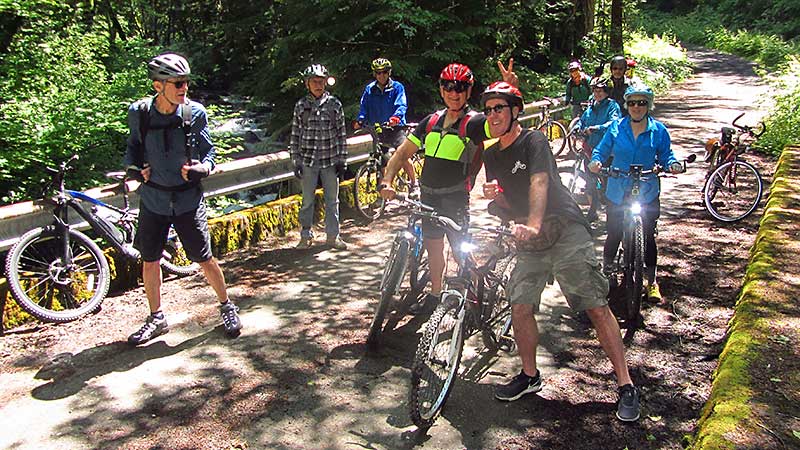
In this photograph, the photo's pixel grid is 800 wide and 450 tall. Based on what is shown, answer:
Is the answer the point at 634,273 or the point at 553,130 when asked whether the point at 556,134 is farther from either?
the point at 634,273

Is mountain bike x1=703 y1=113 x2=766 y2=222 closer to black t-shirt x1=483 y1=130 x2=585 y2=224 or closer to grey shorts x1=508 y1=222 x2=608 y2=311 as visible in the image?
grey shorts x1=508 y1=222 x2=608 y2=311

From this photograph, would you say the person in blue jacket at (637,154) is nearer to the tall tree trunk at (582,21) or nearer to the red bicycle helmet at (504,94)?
the red bicycle helmet at (504,94)

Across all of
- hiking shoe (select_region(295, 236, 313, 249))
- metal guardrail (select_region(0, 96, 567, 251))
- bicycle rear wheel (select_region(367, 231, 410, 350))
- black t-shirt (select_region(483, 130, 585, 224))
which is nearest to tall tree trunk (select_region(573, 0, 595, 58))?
metal guardrail (select_region(0, 96, 567, 251))

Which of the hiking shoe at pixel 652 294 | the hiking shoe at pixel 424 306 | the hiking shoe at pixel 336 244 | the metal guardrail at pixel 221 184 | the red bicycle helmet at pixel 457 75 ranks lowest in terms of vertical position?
the hiking shoe at pixel 652 294

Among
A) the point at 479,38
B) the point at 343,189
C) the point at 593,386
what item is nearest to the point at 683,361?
the point at 593,386

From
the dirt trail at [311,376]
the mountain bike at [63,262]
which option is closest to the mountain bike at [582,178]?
the dirt trail at [311,376]

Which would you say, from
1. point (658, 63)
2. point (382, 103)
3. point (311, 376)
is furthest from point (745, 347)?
point (658, 63)

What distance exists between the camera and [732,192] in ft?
32.0

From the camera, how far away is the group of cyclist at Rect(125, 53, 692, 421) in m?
4.29

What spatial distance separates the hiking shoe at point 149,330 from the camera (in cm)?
527

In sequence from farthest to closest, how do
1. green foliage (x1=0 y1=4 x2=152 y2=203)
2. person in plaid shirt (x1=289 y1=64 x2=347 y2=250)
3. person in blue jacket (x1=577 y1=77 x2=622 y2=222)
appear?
1. person in blue jacket (x1=577 y1=77 x2=622 y2=222)
2. person in plaid shirt (x1=289 y1=64 x2=347 y2=250)
3. green foliage (x1=0 y1=4 x2=152 y2=203)

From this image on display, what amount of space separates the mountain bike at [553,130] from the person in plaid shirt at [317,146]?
A: 22.3ft

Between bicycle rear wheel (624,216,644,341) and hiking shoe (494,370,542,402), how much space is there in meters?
1.40

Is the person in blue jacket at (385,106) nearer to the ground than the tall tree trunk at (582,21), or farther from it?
nearer to the ground
